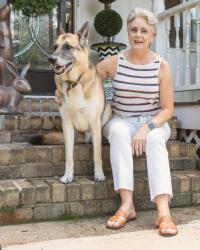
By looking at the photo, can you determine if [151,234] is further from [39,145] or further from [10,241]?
[39,145]

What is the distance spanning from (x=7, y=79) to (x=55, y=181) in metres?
1.38

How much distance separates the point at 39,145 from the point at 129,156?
2.92ft

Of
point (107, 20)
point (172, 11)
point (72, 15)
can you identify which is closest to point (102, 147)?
point (172, 11)

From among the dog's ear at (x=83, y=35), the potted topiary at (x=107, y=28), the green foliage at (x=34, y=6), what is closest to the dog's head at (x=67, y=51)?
the dog's ear at (x=83, y=35)

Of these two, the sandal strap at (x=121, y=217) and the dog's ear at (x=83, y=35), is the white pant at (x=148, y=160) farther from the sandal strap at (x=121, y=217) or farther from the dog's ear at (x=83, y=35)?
the dog's ear at (x=83, y=35)

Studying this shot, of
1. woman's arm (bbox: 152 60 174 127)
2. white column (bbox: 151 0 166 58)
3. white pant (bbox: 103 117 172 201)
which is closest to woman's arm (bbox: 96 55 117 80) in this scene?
woman's arm (bbox: 152 60 174 127)

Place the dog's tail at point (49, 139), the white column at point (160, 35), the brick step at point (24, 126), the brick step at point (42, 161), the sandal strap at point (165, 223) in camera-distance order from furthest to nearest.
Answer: the white column at point (160, 35), the brick step at point (24, 126), the dog's tail at point (49, 139), the brick step at point (42, 161), the sandal strap at point (165, 223)

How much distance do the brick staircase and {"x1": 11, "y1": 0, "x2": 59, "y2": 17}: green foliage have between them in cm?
125

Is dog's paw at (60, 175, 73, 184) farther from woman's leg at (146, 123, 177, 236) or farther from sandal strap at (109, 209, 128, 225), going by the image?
woman's leg at (146, 123, 177, 236)

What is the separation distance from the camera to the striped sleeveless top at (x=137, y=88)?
2846mm

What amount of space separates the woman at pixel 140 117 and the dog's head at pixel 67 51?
0.28m

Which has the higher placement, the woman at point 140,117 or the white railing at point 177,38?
the white railing at point 177,38

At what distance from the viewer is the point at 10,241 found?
7.55 ft

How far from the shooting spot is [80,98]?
2.86 m
